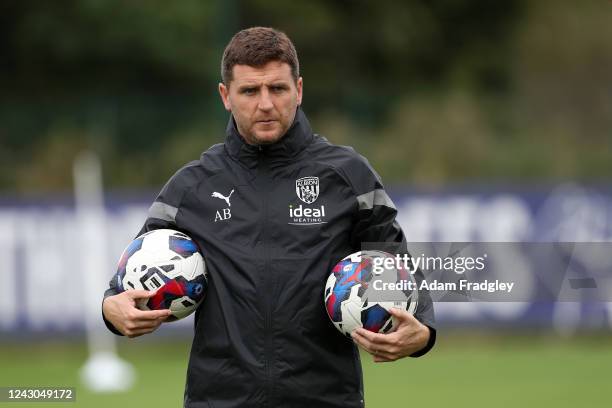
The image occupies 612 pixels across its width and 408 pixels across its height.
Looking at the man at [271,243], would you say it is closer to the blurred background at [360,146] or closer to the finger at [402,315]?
the finger at [402,315]

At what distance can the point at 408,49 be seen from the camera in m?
27.8

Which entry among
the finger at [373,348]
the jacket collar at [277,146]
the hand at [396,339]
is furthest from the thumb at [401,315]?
the jacket collar at [277,146]

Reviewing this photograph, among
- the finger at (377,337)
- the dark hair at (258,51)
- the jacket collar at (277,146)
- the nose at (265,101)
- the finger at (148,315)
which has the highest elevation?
the dark hair at (258,51)

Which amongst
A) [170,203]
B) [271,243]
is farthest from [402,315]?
[170,203]

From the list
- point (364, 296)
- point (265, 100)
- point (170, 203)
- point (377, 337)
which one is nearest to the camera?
point (377, 337)

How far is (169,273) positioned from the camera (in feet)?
16.3

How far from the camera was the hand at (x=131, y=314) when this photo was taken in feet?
15.8

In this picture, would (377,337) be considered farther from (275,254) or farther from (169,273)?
(169,273)

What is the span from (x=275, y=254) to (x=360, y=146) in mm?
14554

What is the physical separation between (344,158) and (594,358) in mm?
10229

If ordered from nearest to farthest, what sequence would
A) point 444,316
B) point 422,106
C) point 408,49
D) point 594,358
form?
point 594,358 < point 444,316 < point 422,106 < point 408,49

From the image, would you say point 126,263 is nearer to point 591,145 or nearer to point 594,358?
point 594,358

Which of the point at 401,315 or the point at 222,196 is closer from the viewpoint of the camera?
the point at 401,315

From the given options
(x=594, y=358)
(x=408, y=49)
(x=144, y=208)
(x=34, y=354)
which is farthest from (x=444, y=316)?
(x=408, y=49)
